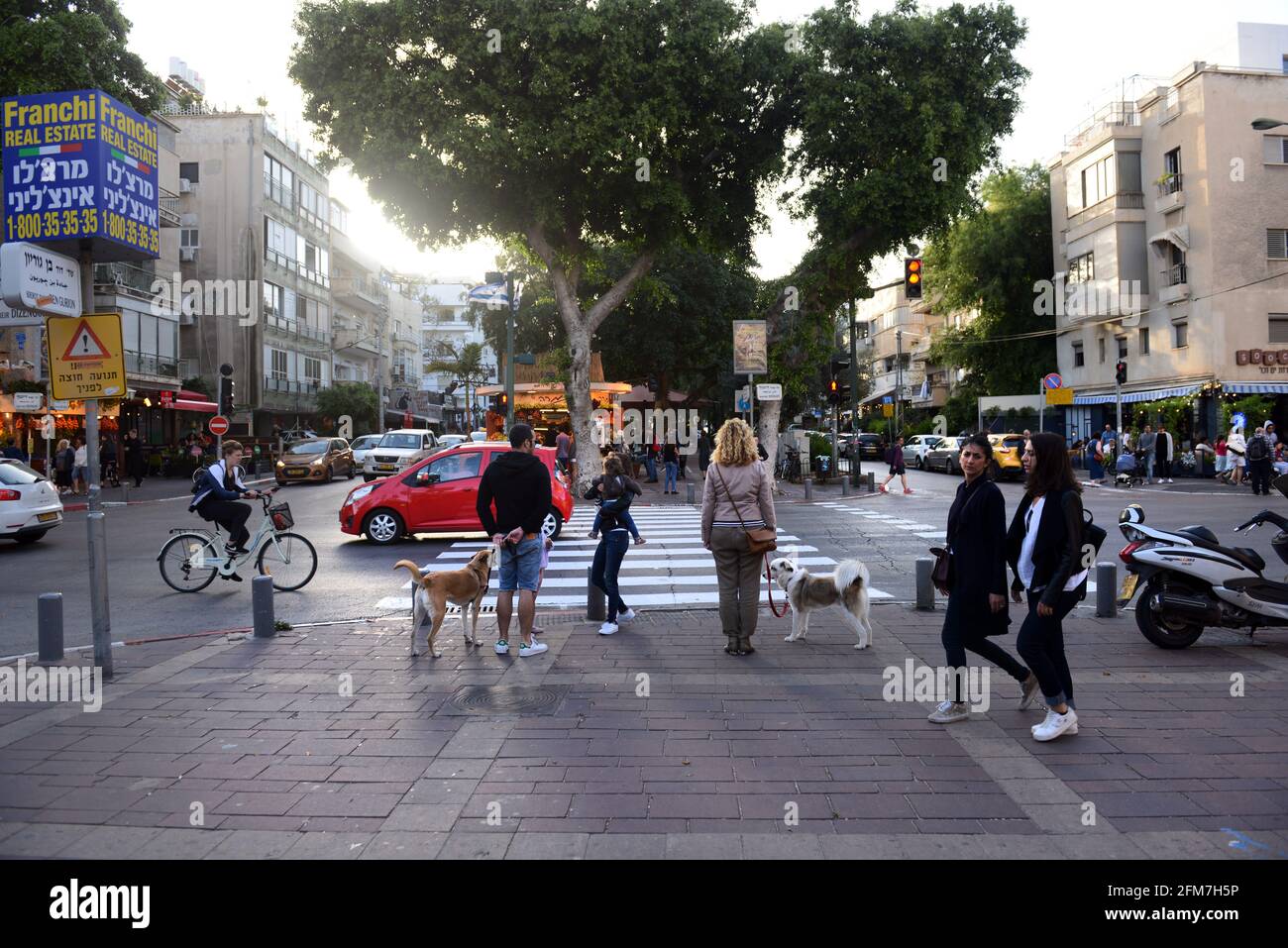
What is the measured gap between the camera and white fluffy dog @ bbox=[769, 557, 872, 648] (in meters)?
7.56

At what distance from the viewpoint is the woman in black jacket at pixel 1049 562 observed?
5031mm

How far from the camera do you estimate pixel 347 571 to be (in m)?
12.4

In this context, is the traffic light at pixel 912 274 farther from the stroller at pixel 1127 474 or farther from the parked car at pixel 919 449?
the parked car at pixel 919 449

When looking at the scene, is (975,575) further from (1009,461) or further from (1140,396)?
(1140,396)

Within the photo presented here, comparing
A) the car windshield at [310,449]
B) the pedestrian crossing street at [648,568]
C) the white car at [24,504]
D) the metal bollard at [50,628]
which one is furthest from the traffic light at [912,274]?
the car windshield at [310,449]

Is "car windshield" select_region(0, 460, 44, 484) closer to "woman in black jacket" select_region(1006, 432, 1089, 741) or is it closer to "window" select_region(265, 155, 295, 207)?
"woman in black jacket" select_region(1006, 432, 1089, 741)

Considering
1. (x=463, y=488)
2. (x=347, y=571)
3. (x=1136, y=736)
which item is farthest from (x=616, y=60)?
(x=1136, y=736)

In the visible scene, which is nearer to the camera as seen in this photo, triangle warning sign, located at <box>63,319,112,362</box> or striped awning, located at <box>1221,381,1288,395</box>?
triangle warning sign, located at <box>63,319,112,362</box>

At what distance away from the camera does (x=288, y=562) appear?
1092 cm

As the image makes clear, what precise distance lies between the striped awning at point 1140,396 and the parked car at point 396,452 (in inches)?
1053

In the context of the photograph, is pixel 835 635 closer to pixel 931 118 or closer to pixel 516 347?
pixel 931 118

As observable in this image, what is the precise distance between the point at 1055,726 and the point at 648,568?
7.22 meters

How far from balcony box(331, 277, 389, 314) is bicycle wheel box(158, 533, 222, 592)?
163 feet

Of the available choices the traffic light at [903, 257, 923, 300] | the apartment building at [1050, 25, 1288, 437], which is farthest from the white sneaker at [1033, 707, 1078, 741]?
the apartment building at [1050, 25, 1288, 437]
